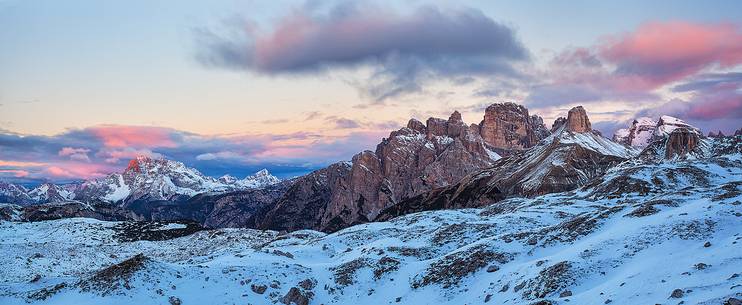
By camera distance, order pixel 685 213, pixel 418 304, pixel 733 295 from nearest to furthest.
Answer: pixel 733 295 < pixel 418 304 < pixel 685 213

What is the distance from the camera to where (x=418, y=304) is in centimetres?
4144

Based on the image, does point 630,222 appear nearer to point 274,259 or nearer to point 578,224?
point 578,224

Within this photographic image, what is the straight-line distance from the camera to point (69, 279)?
42531 mm

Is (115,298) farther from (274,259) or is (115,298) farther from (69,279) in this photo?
(274,259)

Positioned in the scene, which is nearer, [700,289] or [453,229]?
[700,289]

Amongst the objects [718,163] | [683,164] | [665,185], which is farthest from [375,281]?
[718,163]

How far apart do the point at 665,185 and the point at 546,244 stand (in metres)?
109

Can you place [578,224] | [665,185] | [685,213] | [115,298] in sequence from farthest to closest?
1. [665,185]
2. [578,224]
3. [685,213]
4. [115,298]

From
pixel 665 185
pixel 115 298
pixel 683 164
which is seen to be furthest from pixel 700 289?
pixel 683 164

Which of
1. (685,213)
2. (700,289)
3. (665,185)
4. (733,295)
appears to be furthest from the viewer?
(665,185)

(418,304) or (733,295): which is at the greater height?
(733,295)

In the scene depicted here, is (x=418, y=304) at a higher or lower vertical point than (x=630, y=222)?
lower

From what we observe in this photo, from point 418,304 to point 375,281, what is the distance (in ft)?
25.6

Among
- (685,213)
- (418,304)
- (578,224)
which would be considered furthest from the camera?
(578,224)
